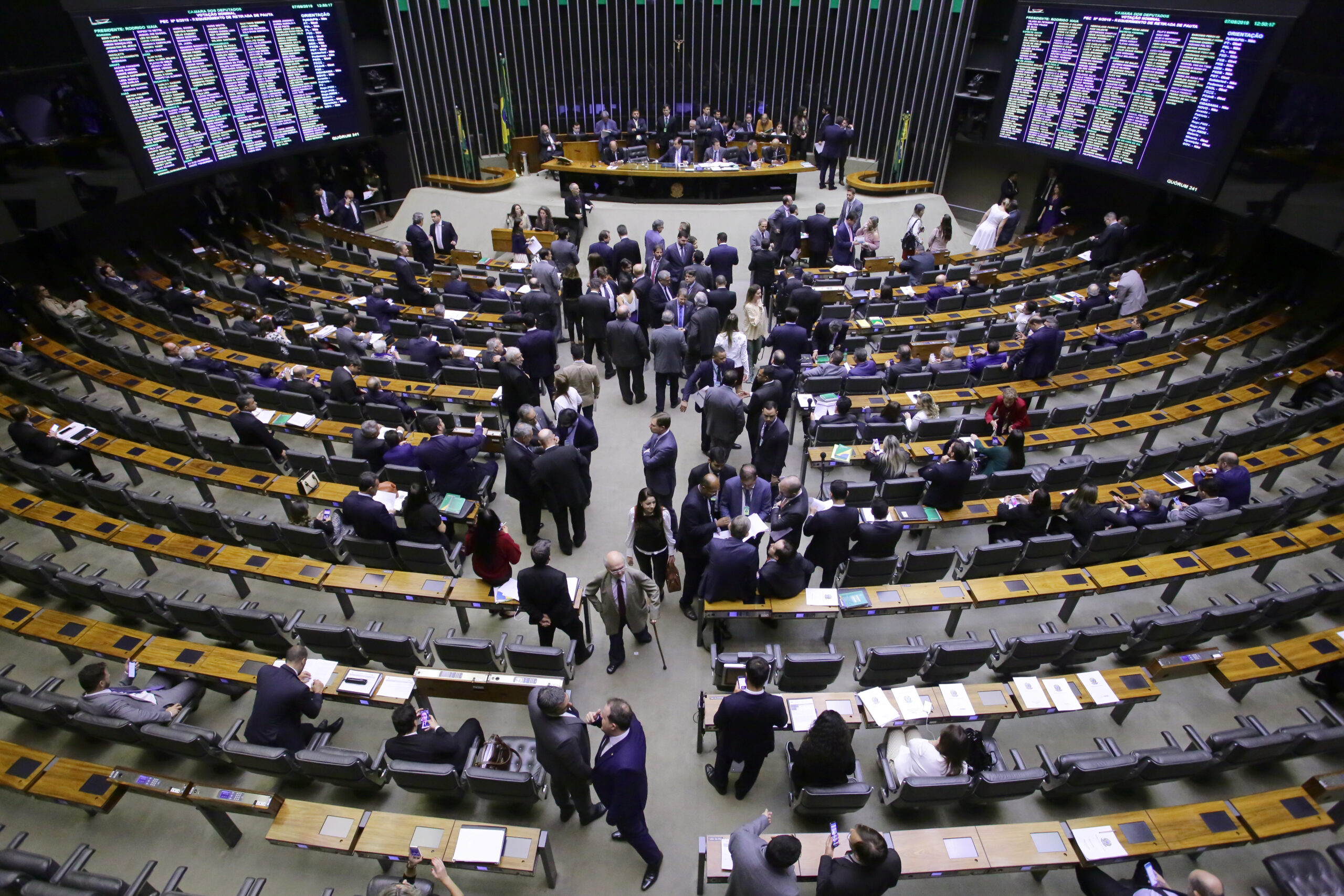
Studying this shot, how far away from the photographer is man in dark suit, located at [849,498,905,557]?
5.61m

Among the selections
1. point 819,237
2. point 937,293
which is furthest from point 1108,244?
point 819,237

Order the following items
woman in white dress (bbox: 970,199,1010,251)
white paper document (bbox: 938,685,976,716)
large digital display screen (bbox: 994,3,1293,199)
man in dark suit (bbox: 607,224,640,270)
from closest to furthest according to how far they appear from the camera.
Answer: white paper document (bbox: 938,685,976,716), large digital display screen (bbox: 994,3,1293,199), man in dark suit (bbox: 607,224,640,270), woman in white dress (bbox: 970,199,1010,251)

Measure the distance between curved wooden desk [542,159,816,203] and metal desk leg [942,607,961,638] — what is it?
1097cm

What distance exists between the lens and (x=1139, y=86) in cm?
1060

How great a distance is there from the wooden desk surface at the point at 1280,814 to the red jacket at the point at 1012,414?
3602 millimetres

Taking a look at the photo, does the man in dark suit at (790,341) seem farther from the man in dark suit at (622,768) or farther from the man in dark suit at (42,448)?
the man in dark suit at (42,448)

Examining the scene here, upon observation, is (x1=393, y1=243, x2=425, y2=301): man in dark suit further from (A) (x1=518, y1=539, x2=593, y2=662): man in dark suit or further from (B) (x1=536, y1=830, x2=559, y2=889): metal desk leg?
(B) (x1=536, y1=830, x2=559, y2=889): metal desk leg

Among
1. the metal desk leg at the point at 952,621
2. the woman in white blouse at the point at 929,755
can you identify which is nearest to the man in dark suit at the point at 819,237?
the metal desk leg at the point at 952,621

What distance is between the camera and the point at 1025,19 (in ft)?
40.2

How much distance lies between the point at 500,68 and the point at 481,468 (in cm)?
1390

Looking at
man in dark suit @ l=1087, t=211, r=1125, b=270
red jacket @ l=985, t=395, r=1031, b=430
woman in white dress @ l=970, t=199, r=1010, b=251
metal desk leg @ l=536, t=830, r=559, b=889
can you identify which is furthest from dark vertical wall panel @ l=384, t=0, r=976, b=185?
metal desk leg @ l=536, t=830, r=559, b=889

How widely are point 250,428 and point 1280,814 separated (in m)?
8.56

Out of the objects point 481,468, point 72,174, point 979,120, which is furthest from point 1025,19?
point 72,174

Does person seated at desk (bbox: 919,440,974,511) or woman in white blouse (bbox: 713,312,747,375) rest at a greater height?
woman in white blouse (bbox: 713,312,747,375)
